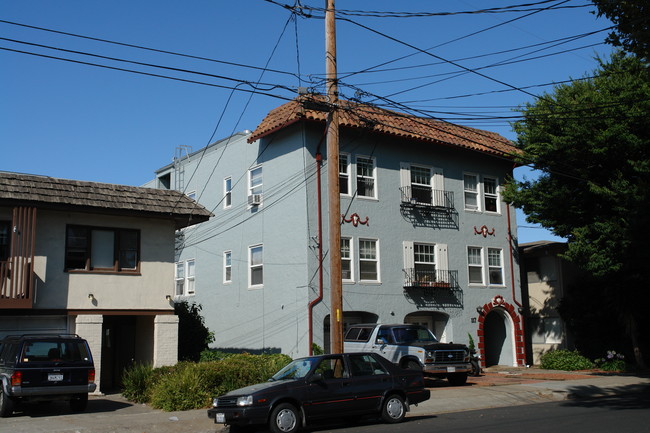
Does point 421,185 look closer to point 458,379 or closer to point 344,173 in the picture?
point 344,173

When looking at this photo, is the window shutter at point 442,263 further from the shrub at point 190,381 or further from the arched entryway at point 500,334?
the shrub at point 190,381

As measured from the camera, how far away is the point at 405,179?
89.2 ft

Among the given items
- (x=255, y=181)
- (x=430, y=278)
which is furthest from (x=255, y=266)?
(x=430, y=278)

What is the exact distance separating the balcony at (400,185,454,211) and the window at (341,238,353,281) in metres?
3.12

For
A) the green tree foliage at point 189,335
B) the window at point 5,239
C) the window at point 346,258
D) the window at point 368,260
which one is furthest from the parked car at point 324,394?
the window at point 368,260

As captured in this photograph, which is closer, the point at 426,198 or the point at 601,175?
the point at 601,175

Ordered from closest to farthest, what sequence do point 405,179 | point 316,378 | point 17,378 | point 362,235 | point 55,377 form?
point 316,378 < point 17,378 < point 55,377 < point 362,235 < point 405,179

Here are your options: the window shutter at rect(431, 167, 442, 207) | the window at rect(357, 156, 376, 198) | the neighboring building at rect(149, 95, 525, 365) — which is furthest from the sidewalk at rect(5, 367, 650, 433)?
the window at rect(357, 156, 376, 198)

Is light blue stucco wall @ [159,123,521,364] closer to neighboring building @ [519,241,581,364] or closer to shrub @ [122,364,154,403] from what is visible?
neighboring building @ [519,241,581,364]

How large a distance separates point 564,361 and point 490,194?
7.66 meters

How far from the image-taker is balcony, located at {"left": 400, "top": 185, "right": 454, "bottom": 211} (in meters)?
27.0

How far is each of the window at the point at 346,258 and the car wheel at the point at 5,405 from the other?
499 inches

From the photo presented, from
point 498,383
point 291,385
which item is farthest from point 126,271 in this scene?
point 498,383

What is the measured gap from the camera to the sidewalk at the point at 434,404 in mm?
13797
